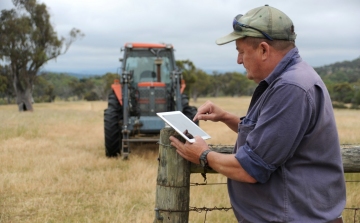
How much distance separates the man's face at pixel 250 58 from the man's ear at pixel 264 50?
0.02 metres

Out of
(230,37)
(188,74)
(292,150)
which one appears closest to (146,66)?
(230,37)

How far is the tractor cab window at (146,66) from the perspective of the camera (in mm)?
10234

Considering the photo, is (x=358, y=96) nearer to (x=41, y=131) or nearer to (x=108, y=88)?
(x=108, y=88)

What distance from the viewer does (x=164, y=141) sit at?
8.87ft

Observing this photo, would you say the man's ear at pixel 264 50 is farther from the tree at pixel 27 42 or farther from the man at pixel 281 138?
the tree at pixel 27 42

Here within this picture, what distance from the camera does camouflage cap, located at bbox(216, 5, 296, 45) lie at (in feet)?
6.87

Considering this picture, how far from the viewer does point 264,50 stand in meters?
2.14

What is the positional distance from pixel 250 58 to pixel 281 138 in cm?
43

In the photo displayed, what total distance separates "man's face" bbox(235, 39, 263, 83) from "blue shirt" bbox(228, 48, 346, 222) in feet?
0.29

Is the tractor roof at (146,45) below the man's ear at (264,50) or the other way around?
the other way around

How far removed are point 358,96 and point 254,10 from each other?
48.5 metres

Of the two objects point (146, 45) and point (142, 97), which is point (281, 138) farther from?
point (146, 45)

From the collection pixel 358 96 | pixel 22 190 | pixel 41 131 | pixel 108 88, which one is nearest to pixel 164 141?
pixel 22 190

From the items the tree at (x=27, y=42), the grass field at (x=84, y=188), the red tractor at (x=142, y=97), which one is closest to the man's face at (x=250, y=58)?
the grass field at (x=84, y=188)
